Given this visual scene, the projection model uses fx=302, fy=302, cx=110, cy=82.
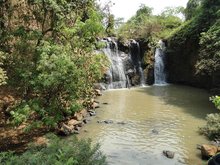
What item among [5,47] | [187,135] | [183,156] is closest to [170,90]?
[187,135]

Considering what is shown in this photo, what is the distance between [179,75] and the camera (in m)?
25.0

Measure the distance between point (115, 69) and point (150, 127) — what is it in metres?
11.8

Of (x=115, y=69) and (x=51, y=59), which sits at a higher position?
(x=115, y=69)

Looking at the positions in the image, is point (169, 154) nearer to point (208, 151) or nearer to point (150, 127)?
point (208, 151)

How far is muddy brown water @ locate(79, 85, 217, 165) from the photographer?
993 cm

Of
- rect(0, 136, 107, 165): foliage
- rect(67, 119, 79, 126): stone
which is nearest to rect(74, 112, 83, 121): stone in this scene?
rect(67, 119, 79, 126): stone

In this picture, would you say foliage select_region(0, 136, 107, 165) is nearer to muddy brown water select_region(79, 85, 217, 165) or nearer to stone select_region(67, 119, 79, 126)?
muddy brown water select_region(79, 85, 217, 165)

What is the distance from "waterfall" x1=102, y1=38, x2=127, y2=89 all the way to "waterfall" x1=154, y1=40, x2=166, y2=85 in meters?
2.89

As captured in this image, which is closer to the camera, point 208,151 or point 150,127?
point 208,151

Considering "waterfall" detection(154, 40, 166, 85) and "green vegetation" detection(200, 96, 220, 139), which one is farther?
"waterfall" detection(154, 40, 166, 85)

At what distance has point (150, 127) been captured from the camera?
1288 cm

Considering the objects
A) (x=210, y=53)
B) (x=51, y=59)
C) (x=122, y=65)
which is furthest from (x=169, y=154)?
(x=122, y=65)

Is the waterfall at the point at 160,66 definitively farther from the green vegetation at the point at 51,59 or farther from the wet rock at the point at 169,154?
the green vegetation at the point at 51,59

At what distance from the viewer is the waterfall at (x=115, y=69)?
23406 millimetres
